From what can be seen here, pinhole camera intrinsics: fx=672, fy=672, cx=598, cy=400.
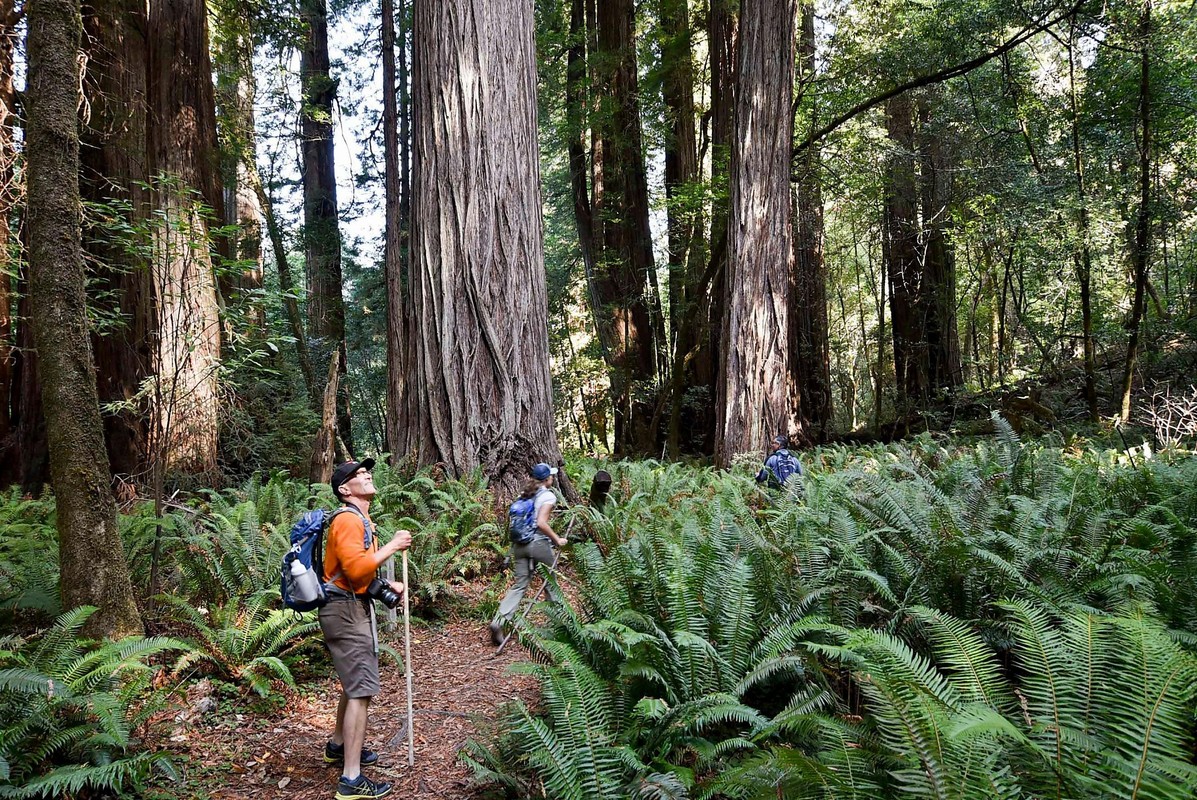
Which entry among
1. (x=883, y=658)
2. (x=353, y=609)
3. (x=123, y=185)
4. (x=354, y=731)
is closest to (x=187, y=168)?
(x=123, y=185)

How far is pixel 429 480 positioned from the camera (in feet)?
22.3

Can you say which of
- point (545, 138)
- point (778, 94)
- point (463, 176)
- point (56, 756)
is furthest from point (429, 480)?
point (545, 138)

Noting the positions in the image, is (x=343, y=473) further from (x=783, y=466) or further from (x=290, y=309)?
(x=290, y=309)

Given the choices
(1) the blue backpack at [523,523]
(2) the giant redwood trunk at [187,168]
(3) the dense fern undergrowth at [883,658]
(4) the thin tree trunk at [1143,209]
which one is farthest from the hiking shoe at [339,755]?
(4) the thin tree trunk at [1143,209]

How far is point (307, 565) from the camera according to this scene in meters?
3.30

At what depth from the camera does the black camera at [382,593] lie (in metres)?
3.44

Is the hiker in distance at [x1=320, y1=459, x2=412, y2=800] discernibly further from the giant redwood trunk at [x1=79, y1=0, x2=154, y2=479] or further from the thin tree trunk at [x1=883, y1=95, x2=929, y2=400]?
the thin tree trunk at [x1=883, y1=95, x2=929, y2=400]

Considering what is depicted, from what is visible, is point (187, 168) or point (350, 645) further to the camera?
point (187, 168)

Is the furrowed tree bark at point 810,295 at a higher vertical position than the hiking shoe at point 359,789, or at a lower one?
higher

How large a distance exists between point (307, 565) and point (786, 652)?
241 cm

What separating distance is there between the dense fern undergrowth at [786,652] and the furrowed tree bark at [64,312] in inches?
19.4

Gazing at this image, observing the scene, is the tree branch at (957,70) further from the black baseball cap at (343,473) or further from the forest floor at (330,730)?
the black baseball cap at (343,473)

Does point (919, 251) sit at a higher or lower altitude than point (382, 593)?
higher

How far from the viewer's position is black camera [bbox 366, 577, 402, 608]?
344cm
